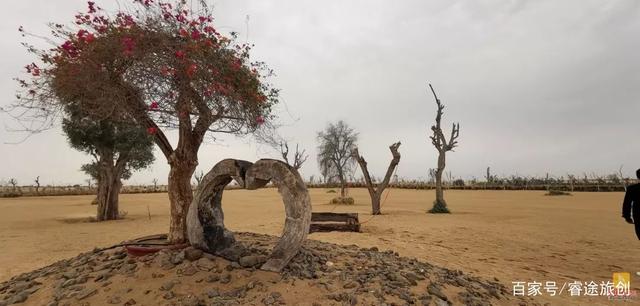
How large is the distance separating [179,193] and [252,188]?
1.96m

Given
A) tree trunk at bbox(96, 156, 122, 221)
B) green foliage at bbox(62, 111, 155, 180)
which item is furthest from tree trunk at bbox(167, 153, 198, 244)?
tree trunk at bbox(96, 156, 122, 221)

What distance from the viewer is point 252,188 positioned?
222 inches

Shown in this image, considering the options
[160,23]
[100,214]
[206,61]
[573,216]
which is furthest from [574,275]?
[100,214]

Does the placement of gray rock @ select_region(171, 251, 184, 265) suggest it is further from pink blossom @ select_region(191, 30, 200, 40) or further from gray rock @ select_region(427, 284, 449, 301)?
gray rock @ select_region(427, 284, 449, 301)

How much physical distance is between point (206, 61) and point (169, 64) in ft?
1.83

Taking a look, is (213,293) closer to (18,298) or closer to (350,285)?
(350,285)

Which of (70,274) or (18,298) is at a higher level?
(70,274)

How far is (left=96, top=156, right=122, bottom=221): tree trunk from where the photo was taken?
62.2ft

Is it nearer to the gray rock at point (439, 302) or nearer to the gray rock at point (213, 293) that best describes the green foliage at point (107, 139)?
the gray rock at point (213, 293)

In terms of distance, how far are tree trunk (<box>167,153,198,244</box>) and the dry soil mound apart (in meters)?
0.79

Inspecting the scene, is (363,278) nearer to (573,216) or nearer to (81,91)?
(81,91)

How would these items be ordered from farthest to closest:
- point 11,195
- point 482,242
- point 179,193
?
point 11,195
point 482,242
point 179,193

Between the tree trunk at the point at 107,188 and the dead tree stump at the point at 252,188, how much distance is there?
1513 cm

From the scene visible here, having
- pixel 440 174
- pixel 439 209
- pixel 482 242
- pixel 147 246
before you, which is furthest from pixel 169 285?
pixel 440 174
